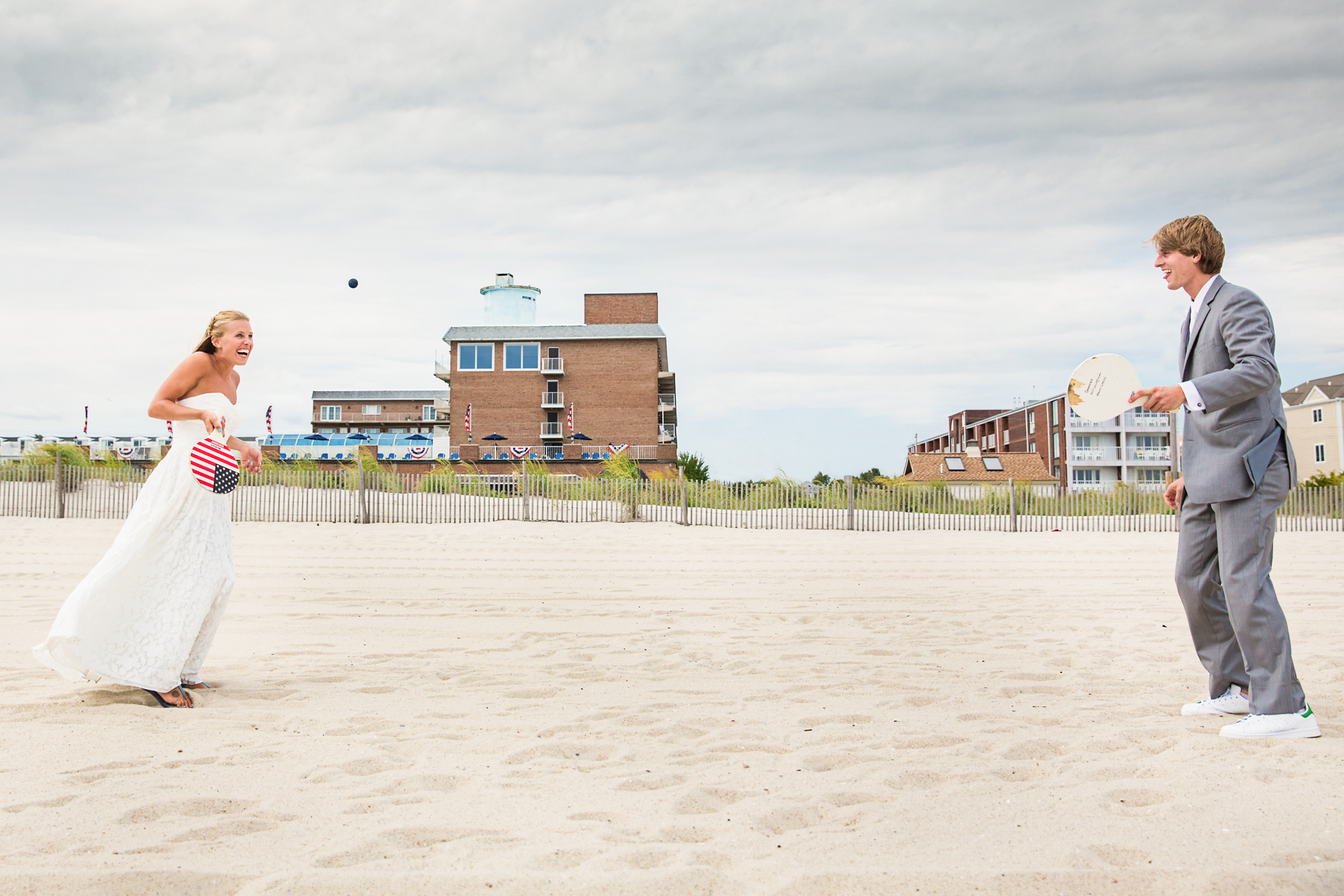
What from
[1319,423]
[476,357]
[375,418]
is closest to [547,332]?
[476,357]

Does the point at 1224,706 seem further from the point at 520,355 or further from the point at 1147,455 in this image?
the point at 1147,455

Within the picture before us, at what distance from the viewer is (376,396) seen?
267 feet

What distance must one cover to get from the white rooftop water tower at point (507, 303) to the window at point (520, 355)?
14.7ft

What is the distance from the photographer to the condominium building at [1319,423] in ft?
187

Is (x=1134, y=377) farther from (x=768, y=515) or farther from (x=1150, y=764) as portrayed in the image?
(x=768, y=515)

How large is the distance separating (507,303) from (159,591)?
53.5 m

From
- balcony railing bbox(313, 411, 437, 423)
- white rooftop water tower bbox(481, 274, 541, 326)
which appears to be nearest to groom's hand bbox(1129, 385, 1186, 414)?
white rooftop water tower bbox(481, 274, 541, 326)

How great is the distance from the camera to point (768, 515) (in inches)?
835

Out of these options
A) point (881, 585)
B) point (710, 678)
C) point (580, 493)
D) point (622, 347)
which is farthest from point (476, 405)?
point (710, 678)

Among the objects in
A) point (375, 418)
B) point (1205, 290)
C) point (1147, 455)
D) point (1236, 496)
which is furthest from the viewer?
point (375, 418)

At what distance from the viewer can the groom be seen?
3.48 meters

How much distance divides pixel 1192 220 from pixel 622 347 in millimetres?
48231

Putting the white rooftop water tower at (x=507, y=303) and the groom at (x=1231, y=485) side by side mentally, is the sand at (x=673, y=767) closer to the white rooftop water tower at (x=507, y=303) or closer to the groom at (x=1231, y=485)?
the groom at (x=1231, y=485)

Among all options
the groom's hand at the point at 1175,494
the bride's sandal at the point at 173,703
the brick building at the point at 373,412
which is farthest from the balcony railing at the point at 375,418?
the groom's hand at the point at 1175,494
